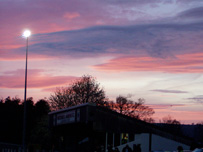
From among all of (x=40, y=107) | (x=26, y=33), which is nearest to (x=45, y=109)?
(x=40, y=107)

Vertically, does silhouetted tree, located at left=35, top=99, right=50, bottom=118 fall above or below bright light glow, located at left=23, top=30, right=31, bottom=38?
below

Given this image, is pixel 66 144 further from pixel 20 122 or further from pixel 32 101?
pixel 32 101

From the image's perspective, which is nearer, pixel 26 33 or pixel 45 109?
pixel 26 33

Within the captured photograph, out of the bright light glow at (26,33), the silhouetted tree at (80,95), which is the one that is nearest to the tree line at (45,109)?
the silhouetted tree at (80,95)

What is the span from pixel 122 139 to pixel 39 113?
49.6m

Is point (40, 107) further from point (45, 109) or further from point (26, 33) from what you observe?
point (26, 33)

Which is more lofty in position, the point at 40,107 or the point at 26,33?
the point at 26,33

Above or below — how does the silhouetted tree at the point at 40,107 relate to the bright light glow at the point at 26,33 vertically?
below

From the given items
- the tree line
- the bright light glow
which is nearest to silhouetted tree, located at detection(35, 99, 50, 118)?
the tree line

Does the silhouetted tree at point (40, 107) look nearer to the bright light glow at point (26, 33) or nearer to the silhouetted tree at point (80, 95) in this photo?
the silhouetted tree at point (80, 95)

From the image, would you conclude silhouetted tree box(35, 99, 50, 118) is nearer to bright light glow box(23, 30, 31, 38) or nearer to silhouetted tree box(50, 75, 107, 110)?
silhouetted tree box(50, 75, 107, 110)

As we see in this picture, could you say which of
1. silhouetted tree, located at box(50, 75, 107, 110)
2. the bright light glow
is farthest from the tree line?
the bright light glow

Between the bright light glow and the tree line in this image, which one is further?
the tree line

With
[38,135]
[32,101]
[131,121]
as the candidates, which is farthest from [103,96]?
[131,121]
